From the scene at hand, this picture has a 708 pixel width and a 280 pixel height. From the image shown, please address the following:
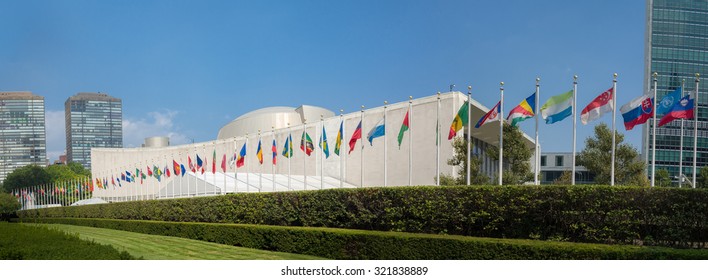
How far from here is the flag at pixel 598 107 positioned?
15.5 m

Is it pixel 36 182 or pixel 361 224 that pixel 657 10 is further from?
pixel 36 182

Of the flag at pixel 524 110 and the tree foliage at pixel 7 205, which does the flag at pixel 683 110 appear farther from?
the tree foliage at pixel 7 205

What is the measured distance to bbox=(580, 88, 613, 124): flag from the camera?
15484 mm

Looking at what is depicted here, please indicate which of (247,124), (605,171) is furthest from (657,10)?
(605,171)

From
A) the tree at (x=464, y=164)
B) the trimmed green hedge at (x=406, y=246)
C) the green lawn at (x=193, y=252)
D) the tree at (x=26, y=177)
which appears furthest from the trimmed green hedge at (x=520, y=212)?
the tree at (x=26, y=177)

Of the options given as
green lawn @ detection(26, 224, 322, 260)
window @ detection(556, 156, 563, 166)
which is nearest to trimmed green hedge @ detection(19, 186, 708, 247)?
green lawn @ detection(26, 224, 322, 260)

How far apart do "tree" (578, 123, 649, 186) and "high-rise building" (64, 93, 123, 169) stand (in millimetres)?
107760

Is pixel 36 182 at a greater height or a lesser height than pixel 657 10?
lesser

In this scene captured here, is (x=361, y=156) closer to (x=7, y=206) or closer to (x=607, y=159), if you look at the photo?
(x=607, y=159)

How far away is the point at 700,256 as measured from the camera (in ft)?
37.9

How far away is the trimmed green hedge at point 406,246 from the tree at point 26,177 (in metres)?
80.4

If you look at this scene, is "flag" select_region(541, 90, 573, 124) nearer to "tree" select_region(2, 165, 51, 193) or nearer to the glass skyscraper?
the glass skyscraper

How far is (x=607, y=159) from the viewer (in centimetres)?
2150

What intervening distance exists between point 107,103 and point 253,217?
10735cm
